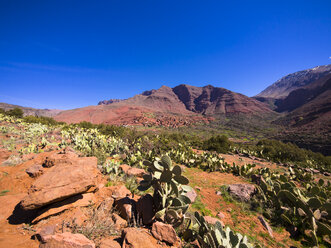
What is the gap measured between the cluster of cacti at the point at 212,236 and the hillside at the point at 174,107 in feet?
148

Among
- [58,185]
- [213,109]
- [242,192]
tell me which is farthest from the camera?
[213,109]

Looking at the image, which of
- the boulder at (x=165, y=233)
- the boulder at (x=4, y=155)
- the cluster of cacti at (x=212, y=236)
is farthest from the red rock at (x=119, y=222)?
the boulder at (x=4, y=155)

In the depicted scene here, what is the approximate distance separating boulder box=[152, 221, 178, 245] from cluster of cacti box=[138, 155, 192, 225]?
0.55 ft

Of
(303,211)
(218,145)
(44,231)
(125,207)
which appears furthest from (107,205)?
(218,145)

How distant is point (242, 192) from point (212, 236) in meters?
3.53

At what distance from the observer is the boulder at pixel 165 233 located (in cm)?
207

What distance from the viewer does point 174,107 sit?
104875 mm

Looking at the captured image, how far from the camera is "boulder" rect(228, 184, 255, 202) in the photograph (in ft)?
15.4

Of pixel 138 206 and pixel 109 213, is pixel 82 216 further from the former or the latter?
pixel 138 206

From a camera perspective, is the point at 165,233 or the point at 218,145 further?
the point at 218,145

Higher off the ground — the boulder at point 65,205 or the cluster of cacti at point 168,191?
the cluster of cacti at point 168,191

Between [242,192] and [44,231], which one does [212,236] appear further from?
[242,192]

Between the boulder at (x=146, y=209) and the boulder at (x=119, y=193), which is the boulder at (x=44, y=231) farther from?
the boulder at (x=146, y=209)


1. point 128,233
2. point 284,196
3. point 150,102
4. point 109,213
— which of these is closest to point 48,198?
point 109,213
